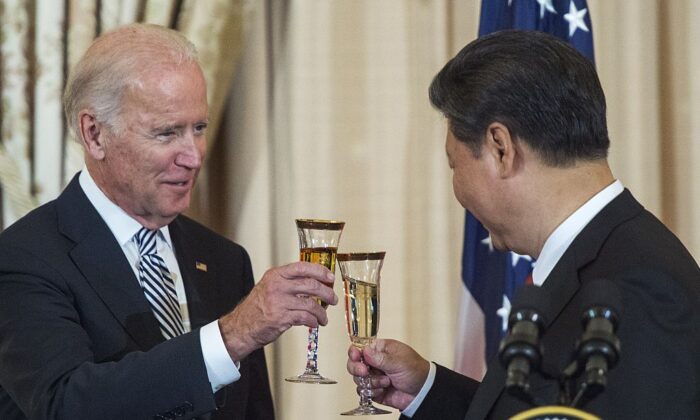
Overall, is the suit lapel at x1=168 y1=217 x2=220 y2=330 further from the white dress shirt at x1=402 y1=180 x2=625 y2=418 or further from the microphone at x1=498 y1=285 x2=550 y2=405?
the microphone at x1=498 y1=285 x2=550 y2=405

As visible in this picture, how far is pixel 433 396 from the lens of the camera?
9.68 feet

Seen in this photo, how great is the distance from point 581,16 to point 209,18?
1.58 m

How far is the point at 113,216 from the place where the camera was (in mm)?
3086

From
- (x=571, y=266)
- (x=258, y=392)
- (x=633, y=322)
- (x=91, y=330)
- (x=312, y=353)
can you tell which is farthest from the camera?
(x=258, y=392)

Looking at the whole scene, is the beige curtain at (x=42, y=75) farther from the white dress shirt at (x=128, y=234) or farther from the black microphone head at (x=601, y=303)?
the black microphone head at (x=601, y=303)

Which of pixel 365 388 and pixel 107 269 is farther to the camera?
pixel 107 269

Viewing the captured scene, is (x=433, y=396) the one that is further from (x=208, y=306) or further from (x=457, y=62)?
(x=457, y=62)

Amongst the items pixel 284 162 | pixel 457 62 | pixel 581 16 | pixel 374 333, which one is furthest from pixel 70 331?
pixel 581 16

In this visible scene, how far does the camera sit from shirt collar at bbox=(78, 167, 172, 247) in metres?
3.08

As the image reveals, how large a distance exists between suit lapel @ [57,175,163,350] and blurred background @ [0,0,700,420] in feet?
5.69

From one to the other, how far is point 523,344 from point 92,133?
1804 millimetres

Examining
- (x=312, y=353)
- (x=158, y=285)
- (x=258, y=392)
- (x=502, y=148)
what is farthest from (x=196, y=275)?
(x=502, y=148)

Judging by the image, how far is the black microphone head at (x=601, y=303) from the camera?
5.61 ft

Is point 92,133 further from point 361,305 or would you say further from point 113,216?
point 361,305
